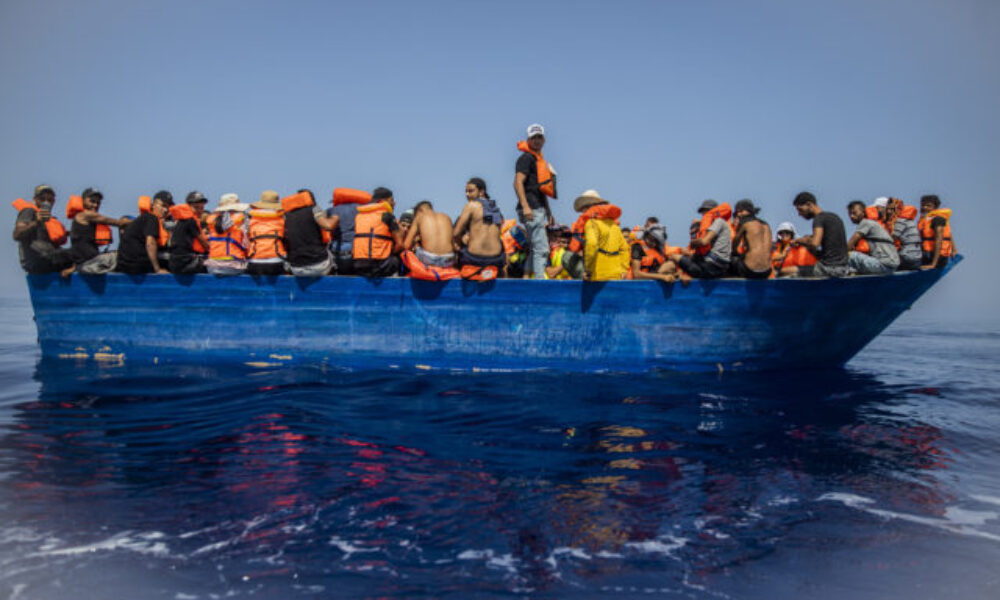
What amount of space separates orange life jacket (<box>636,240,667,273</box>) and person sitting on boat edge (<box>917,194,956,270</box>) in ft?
14.8

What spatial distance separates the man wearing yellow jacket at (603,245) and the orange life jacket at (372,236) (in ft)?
10.3

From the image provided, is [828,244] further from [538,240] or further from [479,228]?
[479,228]

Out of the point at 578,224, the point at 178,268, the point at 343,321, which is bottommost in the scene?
the point at 343,321

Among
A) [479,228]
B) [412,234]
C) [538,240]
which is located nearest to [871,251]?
[538,240]

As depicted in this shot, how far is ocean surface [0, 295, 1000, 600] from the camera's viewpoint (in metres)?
3.25

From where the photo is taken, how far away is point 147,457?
5062 millimetres

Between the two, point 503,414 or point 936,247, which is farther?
point 936,247

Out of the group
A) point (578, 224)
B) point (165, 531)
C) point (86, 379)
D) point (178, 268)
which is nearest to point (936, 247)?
point (578, 224)

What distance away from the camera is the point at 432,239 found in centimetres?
883

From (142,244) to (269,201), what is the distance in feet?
7.66

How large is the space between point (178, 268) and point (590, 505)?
825cm

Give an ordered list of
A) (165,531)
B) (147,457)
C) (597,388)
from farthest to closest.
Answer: (597,388) → (147,457) → (165,531)

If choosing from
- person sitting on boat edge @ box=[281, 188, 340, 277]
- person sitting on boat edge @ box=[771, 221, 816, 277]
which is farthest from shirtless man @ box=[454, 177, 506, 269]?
person sitting on boat edge @ box=[771, 221, 816, 277]

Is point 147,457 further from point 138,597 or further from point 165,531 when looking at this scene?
point 138,597
